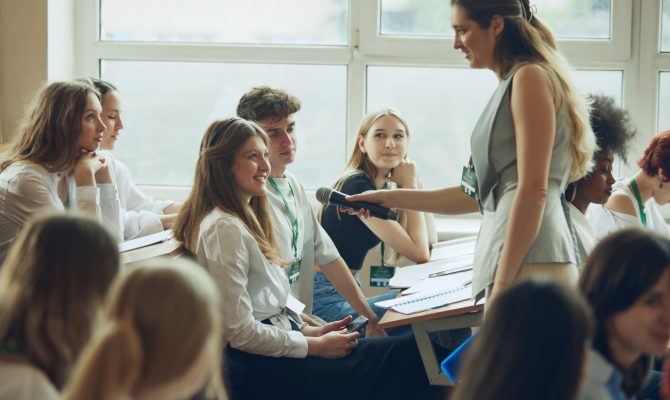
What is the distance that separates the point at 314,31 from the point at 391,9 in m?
0.40

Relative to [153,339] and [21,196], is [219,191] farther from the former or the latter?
[153,339]

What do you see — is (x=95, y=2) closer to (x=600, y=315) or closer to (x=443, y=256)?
(x=443, y=256)

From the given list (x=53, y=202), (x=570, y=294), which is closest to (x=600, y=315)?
(x=570, y=294)

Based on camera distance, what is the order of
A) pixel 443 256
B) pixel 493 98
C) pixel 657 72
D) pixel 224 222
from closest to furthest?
1. pixel 493 98
2. pixel 224 222
3. pixel 443 256
4. pixel 657 72

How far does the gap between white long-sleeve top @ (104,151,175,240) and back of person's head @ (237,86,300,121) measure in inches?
27.1

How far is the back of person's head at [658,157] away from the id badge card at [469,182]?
4.37ft

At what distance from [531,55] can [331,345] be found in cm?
97

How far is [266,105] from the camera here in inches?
120

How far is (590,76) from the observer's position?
4.42 meters

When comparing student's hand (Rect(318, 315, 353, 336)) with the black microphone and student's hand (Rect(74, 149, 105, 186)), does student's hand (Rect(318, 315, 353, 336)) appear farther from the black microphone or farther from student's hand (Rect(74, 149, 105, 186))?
student's hand (Rect(74, 149, 105, 186))

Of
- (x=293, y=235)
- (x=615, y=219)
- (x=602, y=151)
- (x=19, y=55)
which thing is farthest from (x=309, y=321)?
(x=19, y=55)

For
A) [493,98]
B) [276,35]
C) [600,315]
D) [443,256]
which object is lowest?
[443,256]

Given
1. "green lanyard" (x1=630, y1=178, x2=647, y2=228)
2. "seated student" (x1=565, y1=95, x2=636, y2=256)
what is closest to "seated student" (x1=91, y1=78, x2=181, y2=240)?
"seated student" (x1=565, y1=95, x2=636, y2=256)

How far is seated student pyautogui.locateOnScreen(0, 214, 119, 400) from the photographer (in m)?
1.29
